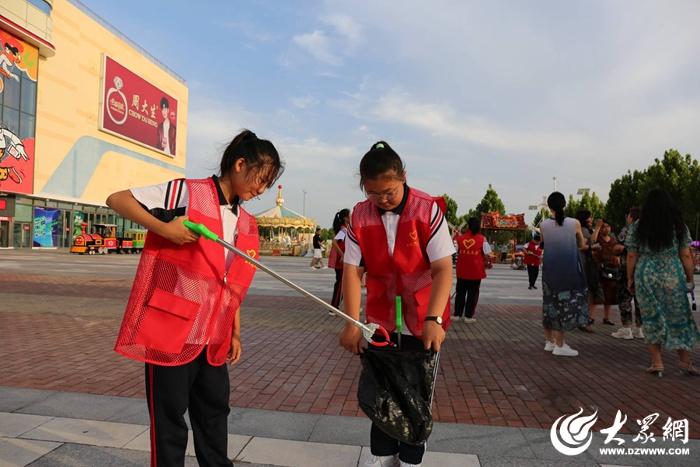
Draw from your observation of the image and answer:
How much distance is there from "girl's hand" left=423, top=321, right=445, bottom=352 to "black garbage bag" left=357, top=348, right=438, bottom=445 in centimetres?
5

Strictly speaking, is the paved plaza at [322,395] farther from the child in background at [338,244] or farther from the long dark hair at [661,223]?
the long dark hair at [661,223]

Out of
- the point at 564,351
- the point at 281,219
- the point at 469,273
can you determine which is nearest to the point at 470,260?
the point at 469,273

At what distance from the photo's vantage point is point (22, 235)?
120 feet

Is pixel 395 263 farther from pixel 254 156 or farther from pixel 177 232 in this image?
pixel 177 232

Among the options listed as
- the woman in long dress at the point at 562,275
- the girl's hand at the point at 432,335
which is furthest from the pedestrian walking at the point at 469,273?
the girl's hand at the point at 432,335

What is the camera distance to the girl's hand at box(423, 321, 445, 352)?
222 cm

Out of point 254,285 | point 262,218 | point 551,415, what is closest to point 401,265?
point 551,415

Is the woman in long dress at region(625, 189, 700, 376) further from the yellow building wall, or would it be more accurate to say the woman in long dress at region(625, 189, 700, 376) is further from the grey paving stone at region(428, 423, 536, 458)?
the yellow building wall

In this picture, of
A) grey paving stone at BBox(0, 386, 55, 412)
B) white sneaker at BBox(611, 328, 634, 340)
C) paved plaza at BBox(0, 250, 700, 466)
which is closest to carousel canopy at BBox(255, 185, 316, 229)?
paved plaza at BBox(0, 250, 700, 466)

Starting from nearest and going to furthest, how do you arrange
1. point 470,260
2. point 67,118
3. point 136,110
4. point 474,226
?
point 470,260, point 474,226, point 67,118, point 136,110

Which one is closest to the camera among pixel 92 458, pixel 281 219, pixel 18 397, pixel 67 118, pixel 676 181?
pixel 92 458

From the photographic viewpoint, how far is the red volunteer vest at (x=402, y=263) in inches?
92.7

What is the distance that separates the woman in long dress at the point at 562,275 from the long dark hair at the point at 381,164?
3914mm

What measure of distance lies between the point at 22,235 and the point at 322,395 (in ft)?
135
